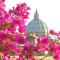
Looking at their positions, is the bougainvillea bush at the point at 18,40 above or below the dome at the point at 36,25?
below

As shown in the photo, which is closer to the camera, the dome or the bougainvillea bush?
the bougainvillea bush

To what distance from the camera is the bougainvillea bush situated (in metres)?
4.98

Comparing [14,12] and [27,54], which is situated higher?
[14,12]

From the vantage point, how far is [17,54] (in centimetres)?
529

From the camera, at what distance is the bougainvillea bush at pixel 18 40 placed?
4977 mm

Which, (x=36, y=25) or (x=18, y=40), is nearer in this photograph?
(x=18, y=40)

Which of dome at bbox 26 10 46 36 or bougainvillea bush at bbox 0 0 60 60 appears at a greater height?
dome at bbox 26 10 46 36

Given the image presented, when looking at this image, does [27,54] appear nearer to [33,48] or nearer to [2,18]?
[33,48]

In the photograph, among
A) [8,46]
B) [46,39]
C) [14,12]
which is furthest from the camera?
[14,12]

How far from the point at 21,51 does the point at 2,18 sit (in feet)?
2.44

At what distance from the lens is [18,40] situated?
5043 mm

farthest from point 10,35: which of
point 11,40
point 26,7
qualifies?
point 26,7

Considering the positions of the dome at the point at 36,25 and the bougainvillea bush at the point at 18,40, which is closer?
the bougainvillea bush at the point at 18,40

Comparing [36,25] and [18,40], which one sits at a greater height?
[36,25]
